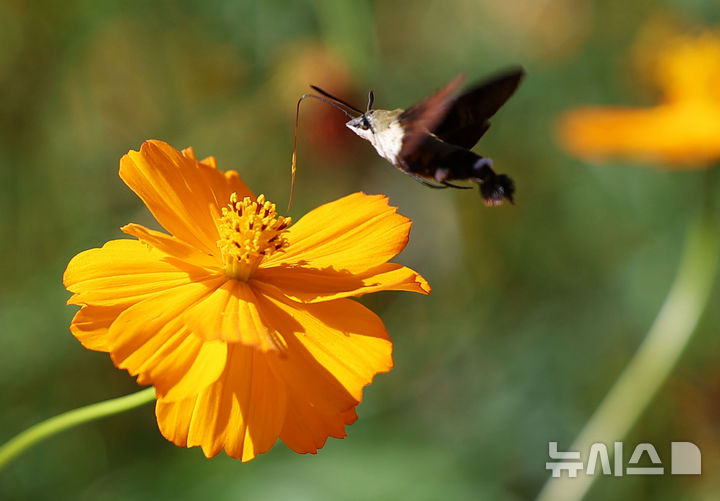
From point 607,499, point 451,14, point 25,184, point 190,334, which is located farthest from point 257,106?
point 190,334

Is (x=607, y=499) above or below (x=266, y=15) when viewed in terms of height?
below

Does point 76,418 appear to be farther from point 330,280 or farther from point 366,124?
point 366,124

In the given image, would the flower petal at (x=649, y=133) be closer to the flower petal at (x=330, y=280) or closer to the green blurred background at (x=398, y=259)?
the green blurred background at (x=398, y=259)

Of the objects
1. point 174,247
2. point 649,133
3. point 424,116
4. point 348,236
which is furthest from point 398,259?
point 424,116

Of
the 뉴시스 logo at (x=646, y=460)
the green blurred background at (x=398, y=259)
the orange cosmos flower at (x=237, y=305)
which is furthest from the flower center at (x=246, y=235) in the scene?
the 뉴시스 logo at (x=646, y=460)

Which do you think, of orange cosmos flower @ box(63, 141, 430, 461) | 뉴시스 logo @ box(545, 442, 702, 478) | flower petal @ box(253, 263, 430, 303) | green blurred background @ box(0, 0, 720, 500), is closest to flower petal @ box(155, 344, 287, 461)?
orange cosmos flower @ box(63, 141, 430, 461)

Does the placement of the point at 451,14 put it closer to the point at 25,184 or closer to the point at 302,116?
the point at 302,116
